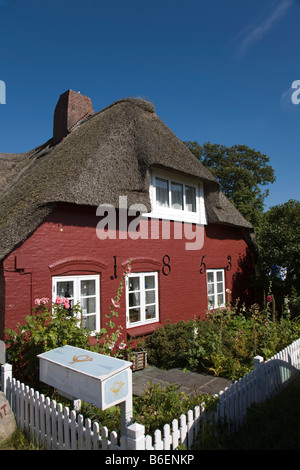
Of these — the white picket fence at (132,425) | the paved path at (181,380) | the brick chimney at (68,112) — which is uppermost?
the brick chimney at (68,112)

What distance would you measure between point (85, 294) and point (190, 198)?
184 inches

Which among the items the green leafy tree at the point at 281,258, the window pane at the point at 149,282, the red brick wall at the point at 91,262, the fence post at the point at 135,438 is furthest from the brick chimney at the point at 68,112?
the fence post at the point at 135,438

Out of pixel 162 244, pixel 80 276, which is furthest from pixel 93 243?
pixel 162 244

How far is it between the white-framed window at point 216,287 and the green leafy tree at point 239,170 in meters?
16.1

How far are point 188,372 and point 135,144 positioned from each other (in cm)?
560

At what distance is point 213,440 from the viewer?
3.40 m

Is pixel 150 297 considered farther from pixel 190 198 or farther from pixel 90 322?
pixel 190 198

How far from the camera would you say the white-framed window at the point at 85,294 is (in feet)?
21.6

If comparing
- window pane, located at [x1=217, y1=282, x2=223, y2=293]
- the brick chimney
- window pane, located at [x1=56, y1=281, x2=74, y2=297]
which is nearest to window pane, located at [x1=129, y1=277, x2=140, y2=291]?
window pane, located at [x1=56, y1=281, x2=74, y2=297]

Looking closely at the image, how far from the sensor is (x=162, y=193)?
8.89 m

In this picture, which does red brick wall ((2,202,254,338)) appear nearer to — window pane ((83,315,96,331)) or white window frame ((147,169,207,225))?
window pane ((83,315,96,331))

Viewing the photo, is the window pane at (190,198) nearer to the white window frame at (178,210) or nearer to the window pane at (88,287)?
the white window frame at (178,210)

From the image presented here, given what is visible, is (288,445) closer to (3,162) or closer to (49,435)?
(49,435)

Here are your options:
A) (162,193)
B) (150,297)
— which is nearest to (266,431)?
(150,297)
